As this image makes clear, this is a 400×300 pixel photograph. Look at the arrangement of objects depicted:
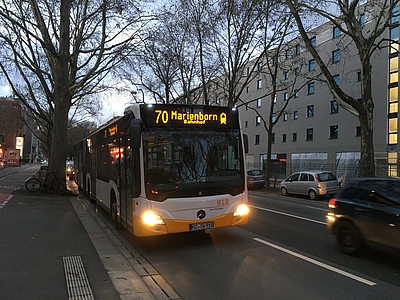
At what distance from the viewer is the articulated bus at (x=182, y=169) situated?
706 centimetres

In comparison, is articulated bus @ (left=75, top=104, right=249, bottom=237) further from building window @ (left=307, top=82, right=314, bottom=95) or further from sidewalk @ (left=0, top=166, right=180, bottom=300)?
building window @ (left=307, top=82, right=314, bottom=95)

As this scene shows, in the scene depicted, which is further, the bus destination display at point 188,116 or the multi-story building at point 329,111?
the multi-story building at point 329,111

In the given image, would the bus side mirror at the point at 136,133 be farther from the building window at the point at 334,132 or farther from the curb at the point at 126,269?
the building window at the point at 334,132

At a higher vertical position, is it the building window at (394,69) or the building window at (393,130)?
the building window at (394,69)

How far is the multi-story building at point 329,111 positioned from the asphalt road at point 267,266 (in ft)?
56.0

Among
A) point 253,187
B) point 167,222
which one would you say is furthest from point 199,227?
point 253,187

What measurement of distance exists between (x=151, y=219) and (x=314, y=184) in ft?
46.3

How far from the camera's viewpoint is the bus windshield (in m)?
7.14

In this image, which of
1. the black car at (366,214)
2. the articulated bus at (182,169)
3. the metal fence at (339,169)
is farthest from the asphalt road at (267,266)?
the metal fence at (339,169)

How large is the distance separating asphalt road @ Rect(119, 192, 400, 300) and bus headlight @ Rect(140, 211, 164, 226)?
0.65m

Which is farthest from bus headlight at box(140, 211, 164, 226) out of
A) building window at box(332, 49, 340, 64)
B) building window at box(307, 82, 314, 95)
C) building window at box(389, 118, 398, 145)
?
building window at box(307, 82, 314, 95)

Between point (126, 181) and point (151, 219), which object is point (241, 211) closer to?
point (151, 219)

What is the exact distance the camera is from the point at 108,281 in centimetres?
530

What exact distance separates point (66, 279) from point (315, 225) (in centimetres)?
717
